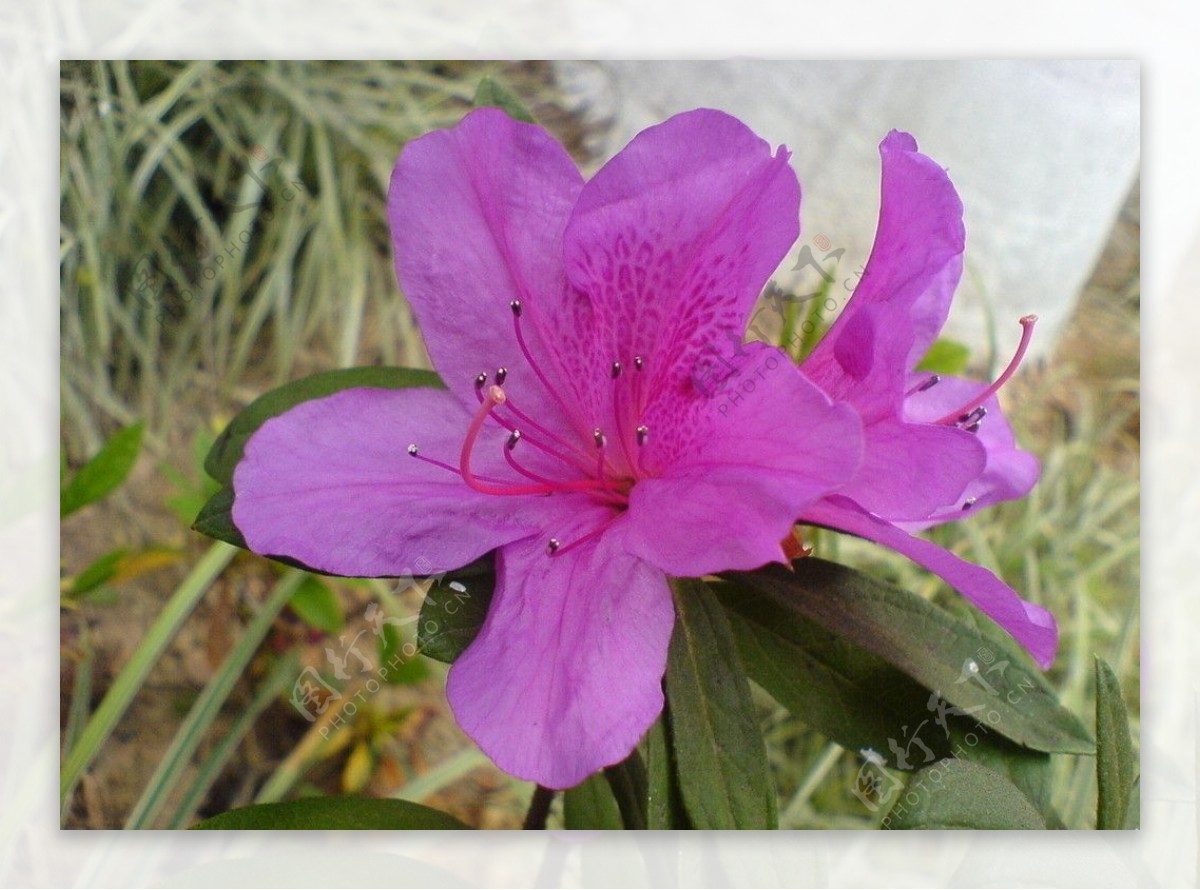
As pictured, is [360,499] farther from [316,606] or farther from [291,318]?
[291,318]

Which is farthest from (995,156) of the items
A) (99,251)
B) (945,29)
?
(99,251)

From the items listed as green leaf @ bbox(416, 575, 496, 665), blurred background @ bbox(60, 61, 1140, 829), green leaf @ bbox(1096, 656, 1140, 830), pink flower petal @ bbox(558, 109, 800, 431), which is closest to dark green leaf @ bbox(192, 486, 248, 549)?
green leaf @ bbox(416, 575, 496, 665)

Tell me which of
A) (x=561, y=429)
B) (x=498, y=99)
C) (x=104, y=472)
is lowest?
(x=104, y=472)

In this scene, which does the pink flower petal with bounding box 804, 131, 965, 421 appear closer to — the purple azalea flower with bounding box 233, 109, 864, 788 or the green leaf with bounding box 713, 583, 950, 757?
the purple azalea flower with bounding box 233, 109, 864, 788

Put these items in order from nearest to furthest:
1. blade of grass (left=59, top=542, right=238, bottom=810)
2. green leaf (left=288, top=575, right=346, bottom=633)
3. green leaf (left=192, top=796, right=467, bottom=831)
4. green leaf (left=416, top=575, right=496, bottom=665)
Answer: green leaf (left=416, top=575, right=496, bottom=665) < green leaf (left=192, top=796, right=467, bottom=831) < blade of grass (left=59, top=542, right=238, bottom=810) < green leaf (left=288, top=575, right=346, bottom=633)

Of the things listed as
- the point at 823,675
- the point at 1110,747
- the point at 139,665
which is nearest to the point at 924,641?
the point at 823,675

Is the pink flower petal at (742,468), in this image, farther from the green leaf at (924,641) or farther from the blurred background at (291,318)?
the blurred background at (291,318)
